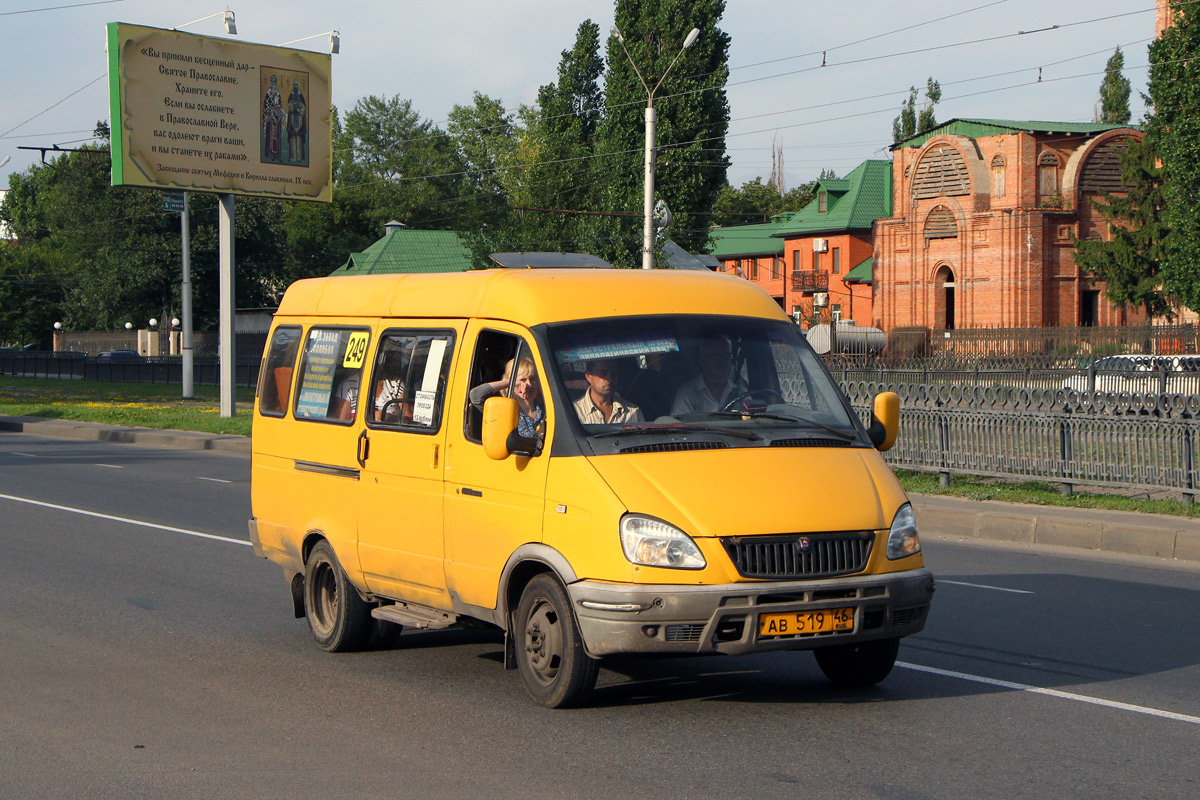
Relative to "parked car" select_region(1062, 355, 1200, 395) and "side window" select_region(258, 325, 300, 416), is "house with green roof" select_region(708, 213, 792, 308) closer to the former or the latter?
"parked car" select_region(1062, 355, 1200, 395)

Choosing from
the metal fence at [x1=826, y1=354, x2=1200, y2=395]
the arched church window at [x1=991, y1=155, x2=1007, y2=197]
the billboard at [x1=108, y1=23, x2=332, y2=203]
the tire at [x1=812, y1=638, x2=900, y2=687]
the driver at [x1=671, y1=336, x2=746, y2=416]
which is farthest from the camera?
the arched church window at [x1=991, y1=155, x2=1007, y2=197]

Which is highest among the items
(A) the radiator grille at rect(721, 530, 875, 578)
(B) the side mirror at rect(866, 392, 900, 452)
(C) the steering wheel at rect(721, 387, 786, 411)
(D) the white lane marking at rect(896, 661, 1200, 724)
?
(C) the steering wheel at rect(721, 387, 786, 411)

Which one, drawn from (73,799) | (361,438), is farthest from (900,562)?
(73,799)

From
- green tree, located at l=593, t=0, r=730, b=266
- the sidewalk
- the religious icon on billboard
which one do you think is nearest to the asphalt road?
the sidewalk

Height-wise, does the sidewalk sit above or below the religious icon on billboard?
below

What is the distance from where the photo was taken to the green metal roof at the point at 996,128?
191ft

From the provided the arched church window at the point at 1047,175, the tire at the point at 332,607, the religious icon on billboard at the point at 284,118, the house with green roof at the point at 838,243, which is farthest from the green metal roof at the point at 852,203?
the tire at the point at 332,607

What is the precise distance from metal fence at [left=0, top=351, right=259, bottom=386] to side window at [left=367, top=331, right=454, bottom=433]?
152 ft

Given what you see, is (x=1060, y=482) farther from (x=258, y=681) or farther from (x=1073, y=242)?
(x=1073, y=242)

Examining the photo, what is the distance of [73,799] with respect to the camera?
501cm

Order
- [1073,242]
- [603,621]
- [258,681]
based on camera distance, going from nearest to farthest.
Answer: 1. [603,621]
2. [258,681]
3. [1073,242]

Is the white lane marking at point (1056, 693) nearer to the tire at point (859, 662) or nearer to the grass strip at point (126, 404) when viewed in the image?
the tire at point (859, 662)

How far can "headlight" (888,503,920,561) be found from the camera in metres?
6.05

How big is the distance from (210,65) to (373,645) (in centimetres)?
2472
